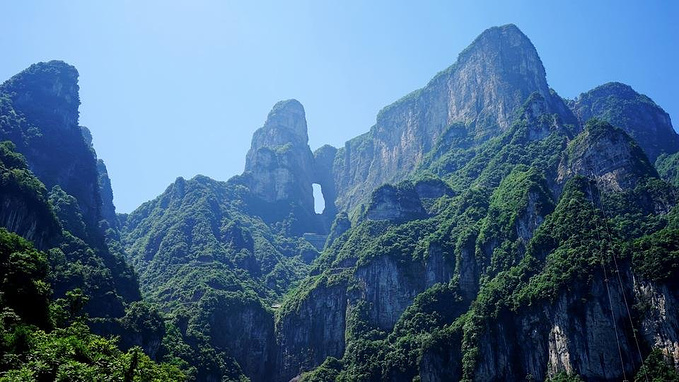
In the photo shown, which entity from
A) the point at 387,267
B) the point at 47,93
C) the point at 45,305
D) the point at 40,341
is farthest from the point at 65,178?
the point at 40,341

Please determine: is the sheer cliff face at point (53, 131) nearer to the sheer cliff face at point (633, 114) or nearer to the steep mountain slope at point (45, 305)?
the steep mountain slope at point (45, 305)

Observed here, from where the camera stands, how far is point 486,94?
6973 inches

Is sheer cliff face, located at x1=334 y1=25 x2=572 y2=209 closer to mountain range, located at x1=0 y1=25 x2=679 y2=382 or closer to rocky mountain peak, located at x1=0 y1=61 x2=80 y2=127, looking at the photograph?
mountain range, located at x1=0 y1=25 x2=679 y2=382

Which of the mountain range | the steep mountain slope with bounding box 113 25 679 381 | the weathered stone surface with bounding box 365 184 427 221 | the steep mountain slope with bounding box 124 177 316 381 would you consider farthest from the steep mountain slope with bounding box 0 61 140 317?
the weathered stone surface with bounding box 365 184 427 221

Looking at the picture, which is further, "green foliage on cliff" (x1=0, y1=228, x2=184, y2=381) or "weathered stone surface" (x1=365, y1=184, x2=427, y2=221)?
A: "weathered stone surface" (x1=365, y1=184, x2=427, y2=221)

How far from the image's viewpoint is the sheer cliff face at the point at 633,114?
141 meters

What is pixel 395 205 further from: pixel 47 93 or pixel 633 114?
pixel 47 93

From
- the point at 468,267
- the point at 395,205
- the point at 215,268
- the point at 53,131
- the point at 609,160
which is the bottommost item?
the point at 468,267

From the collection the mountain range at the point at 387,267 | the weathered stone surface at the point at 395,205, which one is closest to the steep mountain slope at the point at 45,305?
the mountain range at the point at 387,267

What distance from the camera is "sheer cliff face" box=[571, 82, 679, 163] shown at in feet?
464

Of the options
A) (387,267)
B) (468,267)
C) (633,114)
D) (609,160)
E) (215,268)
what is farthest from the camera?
(633,114)

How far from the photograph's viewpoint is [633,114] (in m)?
152

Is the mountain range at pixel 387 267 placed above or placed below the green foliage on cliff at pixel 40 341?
above

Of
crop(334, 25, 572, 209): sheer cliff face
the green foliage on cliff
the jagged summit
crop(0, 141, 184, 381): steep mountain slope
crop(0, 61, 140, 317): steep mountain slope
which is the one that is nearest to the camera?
the green foliage on cliff
